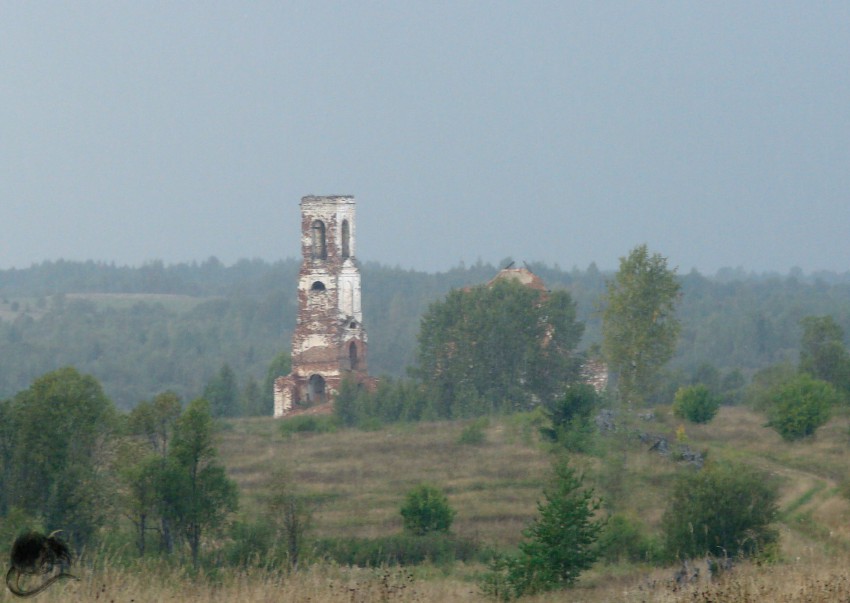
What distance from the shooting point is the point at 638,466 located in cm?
2884

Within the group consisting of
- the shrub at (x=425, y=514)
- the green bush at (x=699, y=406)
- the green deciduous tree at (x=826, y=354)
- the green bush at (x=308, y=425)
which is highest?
the green deciduous tree at (x=826, y=354)

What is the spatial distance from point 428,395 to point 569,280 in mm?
123561

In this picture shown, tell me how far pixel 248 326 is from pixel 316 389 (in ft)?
294

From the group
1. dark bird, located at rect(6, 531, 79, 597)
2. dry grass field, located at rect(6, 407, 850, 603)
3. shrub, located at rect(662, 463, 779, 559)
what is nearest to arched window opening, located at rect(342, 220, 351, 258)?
dry grass field, located at rect(6, 407, 850, 603)

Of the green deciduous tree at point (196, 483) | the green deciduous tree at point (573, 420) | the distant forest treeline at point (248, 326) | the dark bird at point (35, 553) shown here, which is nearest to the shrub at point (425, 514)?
the green deciduous tree at point (196, 483)

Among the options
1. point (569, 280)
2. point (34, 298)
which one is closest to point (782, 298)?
point (569, 280)

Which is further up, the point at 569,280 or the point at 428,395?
the point at 569,280

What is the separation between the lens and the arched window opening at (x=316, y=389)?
42750mm

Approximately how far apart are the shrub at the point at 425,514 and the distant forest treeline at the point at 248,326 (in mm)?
46178

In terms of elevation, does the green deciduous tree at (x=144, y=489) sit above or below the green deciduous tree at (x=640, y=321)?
below

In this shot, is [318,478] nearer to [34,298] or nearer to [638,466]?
[638,466]

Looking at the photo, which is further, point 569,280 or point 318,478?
point 569,280

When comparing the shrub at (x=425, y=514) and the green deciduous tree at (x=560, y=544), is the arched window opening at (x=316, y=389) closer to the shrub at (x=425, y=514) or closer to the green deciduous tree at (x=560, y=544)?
the shrub at (x=425, y=514)

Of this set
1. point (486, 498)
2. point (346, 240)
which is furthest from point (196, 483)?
point (346, 240)
